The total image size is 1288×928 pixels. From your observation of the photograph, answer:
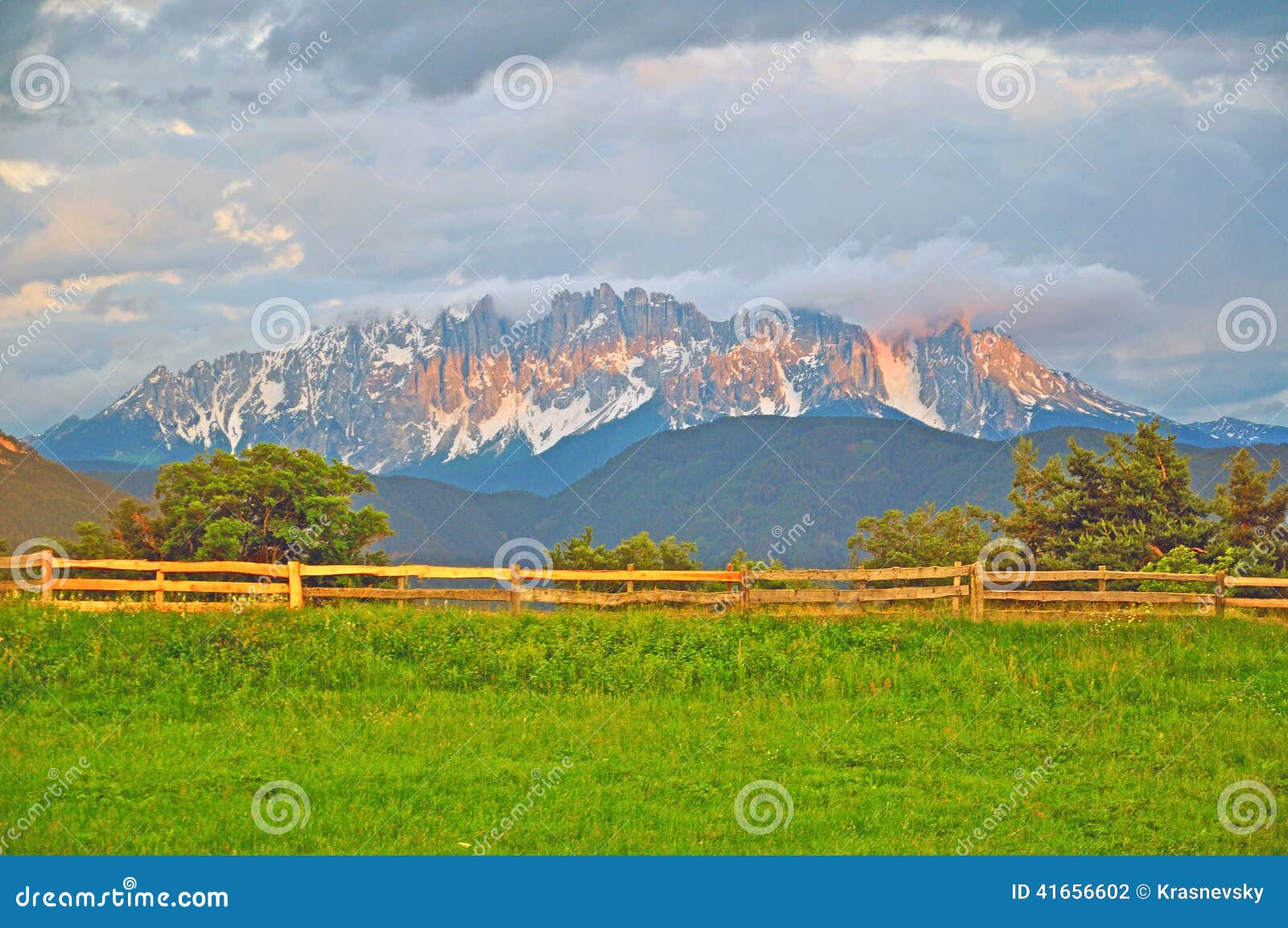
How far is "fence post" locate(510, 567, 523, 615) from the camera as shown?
73.6 feet

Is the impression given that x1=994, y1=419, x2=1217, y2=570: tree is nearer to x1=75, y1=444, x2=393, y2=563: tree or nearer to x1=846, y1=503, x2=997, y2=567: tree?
x1=846, y1=503, x2=997, y2=567: tree

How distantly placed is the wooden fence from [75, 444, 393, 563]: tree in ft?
69.6

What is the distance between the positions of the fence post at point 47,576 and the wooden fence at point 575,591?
2cm

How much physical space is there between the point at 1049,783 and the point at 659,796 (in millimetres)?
4854

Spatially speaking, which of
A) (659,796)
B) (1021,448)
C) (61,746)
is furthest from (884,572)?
(1021,448)

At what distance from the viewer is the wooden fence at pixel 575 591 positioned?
2253cm

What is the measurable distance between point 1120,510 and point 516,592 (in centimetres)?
2959

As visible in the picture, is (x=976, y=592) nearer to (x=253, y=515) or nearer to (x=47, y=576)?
(x=47, y=576)

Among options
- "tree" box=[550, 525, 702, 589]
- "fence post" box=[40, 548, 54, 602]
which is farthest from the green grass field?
"tree" box=[550, 525, 702, 589]

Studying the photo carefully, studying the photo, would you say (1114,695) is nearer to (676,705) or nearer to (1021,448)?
(676,705)

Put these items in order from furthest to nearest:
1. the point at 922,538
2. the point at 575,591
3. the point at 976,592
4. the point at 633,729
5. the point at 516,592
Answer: the point at 922,538 < the point at 575,591 < the point at 976,592 < the point at 516,592 < the point at 633,729

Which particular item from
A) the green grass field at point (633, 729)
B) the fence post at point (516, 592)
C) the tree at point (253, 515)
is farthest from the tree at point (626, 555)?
the green grass field at point (633, 729)

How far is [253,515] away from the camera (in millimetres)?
47812

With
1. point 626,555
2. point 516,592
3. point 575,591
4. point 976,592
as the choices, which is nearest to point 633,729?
point 516,592
